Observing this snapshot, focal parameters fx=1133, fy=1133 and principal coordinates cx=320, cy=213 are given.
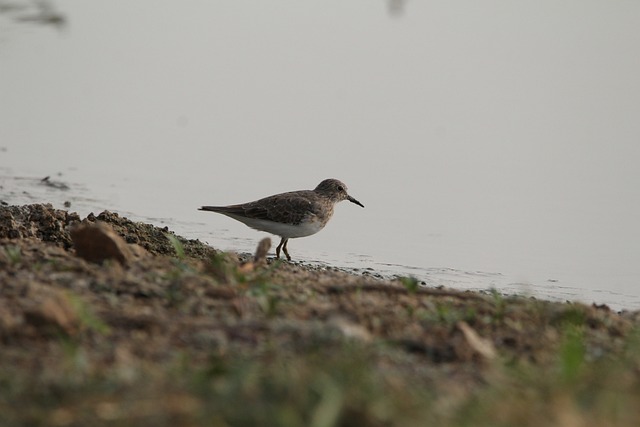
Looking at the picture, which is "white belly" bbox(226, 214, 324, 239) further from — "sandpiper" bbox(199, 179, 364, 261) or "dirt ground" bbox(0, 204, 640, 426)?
"dirt ground" bbox(0, 204, 640, 426)

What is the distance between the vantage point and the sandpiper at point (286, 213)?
11180mm

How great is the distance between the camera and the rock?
638 centimetres

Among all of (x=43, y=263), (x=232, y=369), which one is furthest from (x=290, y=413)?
(x=43, y=263)

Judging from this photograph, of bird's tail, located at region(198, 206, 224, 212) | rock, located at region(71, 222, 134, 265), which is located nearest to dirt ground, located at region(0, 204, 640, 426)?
rock, located at region(71, 222, 134, 265)

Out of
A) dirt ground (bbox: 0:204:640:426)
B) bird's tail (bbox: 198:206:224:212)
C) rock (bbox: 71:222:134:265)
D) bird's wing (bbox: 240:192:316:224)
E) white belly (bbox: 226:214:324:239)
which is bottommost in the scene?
dirt ground (bbox: 0:204:640:426)

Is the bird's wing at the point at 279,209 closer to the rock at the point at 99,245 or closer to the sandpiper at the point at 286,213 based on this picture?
the sandpiper at the point at 286,213

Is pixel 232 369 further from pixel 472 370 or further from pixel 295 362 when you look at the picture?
pixel 472 370

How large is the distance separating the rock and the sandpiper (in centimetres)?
443

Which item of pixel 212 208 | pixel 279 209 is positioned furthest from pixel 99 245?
pixel 279 209

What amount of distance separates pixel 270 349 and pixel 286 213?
6.74 metres

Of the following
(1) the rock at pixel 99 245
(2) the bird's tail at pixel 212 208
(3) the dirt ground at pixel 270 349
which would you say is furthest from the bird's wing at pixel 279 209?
(1) the rock at pixel 99 245

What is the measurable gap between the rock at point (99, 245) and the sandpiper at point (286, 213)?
4.43 metres

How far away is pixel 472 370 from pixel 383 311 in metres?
0.87

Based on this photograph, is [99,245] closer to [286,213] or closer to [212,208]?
[212,208]
